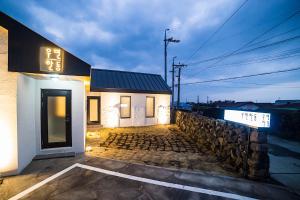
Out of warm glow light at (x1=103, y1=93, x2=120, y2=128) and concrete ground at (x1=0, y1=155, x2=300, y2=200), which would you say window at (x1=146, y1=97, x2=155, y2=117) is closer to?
warm glow light at (x1=103, y1=93, x2=120, y2=128)

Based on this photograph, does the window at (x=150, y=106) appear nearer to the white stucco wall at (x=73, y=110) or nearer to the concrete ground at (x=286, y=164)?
the white stucco wall at (x=73, y=110)

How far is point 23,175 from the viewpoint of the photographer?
4.88 metres

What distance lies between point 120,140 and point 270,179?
7.19 metres

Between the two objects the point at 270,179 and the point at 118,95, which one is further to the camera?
the point at 118,95

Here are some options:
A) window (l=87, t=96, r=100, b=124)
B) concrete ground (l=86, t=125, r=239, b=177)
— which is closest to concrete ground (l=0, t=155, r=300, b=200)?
concrete ground (l=86, t=125, r=239, b=177)

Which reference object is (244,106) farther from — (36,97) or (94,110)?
(36,97)

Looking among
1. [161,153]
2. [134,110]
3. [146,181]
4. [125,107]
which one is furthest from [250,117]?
[125,107]

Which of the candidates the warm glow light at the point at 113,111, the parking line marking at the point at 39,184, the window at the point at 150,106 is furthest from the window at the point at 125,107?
the parking line marking at the point at 39,184

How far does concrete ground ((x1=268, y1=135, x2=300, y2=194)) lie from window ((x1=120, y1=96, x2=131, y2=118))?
10361mm

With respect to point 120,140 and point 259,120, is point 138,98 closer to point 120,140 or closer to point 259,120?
point 120,140

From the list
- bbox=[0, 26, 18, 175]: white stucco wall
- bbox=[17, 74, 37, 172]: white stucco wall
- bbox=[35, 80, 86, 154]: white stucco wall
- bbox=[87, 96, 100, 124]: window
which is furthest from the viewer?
bbox=[87, 96, 100, 124]: window

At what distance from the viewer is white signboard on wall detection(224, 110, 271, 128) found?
5621mm

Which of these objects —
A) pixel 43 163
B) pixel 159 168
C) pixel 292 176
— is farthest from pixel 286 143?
pixel 43 163

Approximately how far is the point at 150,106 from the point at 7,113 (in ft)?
37.7
